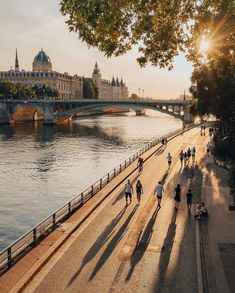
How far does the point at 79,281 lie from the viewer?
1447cm

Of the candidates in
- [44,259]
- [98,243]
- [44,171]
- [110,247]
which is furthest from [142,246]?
[44,171]

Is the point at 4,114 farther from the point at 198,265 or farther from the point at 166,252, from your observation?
the point at 198,265

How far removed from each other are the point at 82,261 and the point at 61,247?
1824 millimetres

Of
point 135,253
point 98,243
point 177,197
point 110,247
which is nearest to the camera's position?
point 135,253

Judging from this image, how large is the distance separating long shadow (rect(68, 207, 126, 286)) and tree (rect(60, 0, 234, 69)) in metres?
7.90

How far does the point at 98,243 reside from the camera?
18.1 meters

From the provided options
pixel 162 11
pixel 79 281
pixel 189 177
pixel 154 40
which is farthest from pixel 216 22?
pixel 189 177

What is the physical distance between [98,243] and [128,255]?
5.93ft

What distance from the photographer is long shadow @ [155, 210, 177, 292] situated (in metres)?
14.8

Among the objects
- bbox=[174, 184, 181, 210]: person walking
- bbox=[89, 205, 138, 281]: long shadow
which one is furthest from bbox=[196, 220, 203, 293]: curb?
bbox=[174, 184, 181, 210]: person walking

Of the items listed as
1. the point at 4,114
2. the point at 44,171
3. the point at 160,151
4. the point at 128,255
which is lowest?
the point at 44,171

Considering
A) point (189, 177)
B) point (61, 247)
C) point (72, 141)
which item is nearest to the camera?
point (61, 247)

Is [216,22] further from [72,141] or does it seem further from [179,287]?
[72,141]

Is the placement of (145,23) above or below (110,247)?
above
